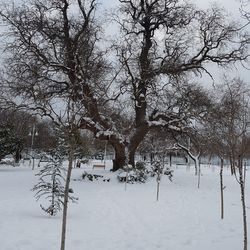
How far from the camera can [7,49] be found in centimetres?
1945

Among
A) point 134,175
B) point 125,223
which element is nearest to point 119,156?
point 134,175

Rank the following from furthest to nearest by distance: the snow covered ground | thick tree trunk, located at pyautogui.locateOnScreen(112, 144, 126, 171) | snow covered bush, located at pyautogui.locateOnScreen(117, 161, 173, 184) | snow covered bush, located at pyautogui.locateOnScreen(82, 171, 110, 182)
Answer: thick tree trunk, located at pyautogui.locateOnScreen(112, 144, 126, 171), snow covered bush, located at pyautogui.locateOnScreen(82, 171, 110, 182), snow covered bush, located at pyautogui.locateOnScreen(117, 161, 173, 184), the snow covered ground

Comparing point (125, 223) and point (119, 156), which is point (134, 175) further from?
point (125, 223)

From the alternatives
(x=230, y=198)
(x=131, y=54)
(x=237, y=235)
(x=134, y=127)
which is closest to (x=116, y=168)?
(x=134, y=127)

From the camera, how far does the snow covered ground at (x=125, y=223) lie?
23.7 feet

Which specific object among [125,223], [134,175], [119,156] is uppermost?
[119,156]

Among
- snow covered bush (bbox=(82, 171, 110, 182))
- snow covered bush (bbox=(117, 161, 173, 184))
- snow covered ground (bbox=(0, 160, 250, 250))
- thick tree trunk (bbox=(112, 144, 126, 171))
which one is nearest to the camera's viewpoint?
snow covered ground (bbox=(0, 160, 250, 250))

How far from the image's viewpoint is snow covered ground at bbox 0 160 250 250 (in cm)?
723

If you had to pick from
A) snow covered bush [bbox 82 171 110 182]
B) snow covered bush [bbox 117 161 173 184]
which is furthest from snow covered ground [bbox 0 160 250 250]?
snow covered bush [bbox 82 171 110 182]

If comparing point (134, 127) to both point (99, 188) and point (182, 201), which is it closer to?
point (99, 188)

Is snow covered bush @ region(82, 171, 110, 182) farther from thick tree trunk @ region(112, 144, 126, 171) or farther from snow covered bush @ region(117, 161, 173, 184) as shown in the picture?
thick tree trunk @ region(112, 144, 126, 171)

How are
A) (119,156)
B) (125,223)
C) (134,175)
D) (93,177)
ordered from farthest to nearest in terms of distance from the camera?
(119,156)
(93,177)
(134,175)
(125,223)

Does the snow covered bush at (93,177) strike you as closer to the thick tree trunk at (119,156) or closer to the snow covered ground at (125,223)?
the thick tree trunk at (119,156)

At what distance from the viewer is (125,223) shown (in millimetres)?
9430
